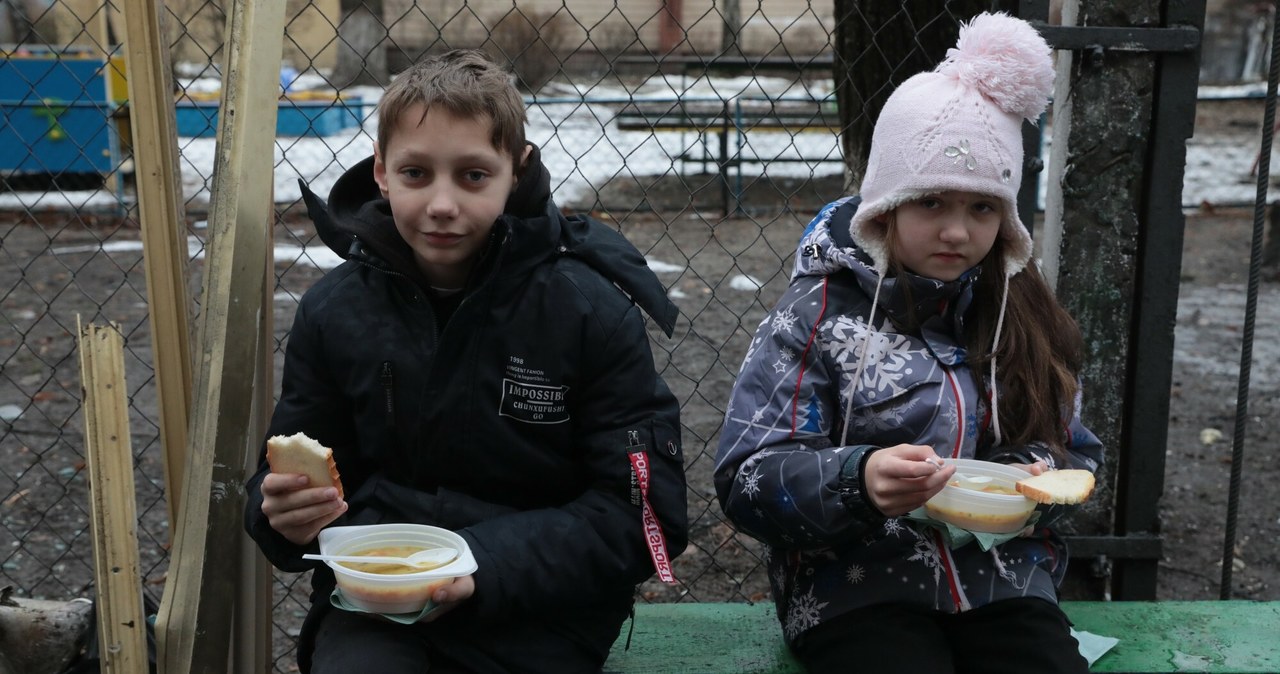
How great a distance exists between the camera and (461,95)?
1.98 metres

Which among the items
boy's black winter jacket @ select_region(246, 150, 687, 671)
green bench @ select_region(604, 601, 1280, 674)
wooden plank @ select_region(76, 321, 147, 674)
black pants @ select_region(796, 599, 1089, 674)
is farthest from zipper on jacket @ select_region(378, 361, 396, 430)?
black pants @ select_region(796, 599, 1089, 674)

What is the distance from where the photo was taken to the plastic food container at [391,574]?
1.76m

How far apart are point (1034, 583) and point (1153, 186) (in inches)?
43.8

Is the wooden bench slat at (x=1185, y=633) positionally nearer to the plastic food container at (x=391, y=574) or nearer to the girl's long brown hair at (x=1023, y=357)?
the girl's long brown hair at (x=1023, y=357)

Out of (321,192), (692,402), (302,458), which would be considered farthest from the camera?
(321,192)

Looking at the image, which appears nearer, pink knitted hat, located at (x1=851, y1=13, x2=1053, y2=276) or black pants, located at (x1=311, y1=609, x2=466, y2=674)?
black pants, located at (x1=311, y1=609, x2=466, y2=674)

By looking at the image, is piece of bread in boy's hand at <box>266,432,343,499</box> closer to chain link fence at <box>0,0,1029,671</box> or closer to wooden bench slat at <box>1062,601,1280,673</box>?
chain link fence at <box>0,0,1029,671</box>

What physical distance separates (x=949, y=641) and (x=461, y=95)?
1334 millimetres

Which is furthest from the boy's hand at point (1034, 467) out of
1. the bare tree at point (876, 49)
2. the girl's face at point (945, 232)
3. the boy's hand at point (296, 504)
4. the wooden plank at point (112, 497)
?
the bare tree at point (876, 49)

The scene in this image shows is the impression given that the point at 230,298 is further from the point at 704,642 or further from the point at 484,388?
the point at 704,642

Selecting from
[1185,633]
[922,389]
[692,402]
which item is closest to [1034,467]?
[922,389]

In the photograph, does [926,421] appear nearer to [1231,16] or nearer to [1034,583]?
[1034,583]

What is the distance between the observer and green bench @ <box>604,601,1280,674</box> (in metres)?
2.43

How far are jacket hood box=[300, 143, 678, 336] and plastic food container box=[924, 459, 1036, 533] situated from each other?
0.57 meters
